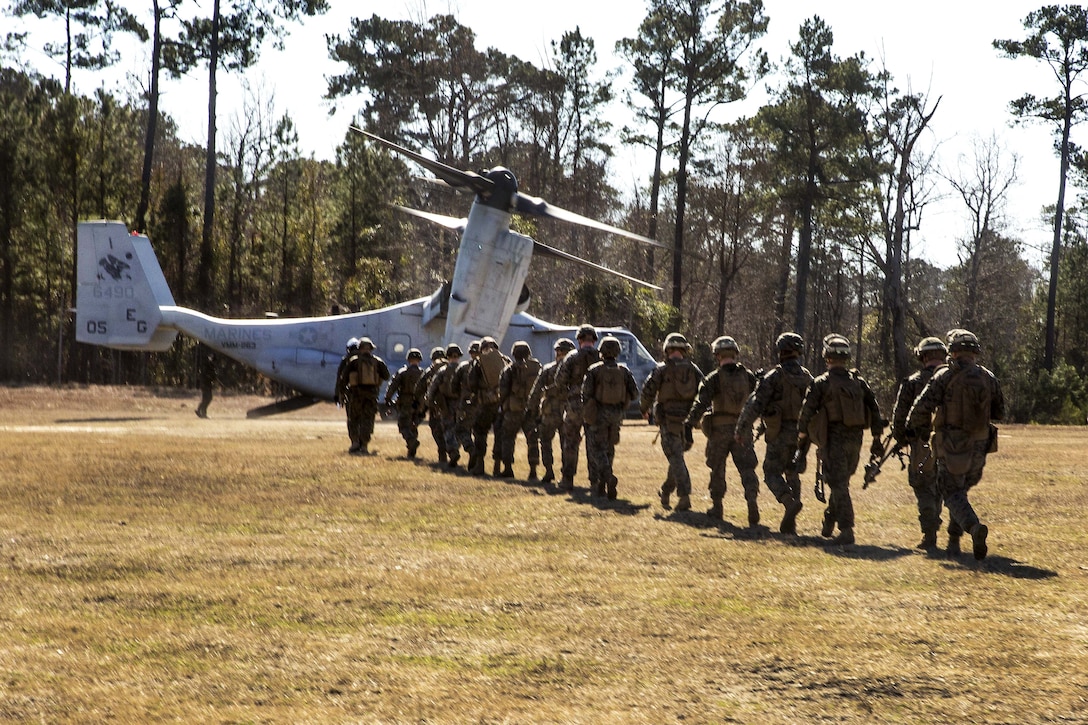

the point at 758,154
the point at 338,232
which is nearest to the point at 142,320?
the point at 338,232

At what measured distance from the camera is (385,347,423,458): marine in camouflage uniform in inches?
723

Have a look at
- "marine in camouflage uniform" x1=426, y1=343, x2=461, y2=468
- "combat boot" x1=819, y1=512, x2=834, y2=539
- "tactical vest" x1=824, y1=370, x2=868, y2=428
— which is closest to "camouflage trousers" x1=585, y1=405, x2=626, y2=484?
"combat boot" x1=819, y1=512, x2=834, y2=539

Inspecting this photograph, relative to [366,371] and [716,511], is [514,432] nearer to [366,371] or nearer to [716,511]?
[366,371]

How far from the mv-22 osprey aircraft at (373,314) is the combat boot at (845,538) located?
48.4 feet

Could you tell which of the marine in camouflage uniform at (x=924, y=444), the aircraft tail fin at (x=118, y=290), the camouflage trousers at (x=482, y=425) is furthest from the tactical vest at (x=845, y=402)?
the aircraft tail fin at (x=118, y=290)

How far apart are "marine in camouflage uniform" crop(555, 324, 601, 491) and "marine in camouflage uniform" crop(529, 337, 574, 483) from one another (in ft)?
1.12

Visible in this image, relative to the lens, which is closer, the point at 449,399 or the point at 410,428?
the point at 449,399

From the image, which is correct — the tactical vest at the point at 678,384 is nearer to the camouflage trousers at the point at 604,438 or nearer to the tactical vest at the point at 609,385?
the tactical vest at the point at 609,385

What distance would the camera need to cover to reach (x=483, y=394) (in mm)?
16141

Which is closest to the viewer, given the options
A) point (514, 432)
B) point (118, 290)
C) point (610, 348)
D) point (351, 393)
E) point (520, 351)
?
point (610, 348)

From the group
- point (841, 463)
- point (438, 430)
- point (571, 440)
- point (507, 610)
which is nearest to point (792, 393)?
point (841, 463)

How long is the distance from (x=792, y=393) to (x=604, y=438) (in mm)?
3043

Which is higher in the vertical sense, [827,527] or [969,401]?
[969,401]

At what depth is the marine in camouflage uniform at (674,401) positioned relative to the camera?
1223 centimetres
